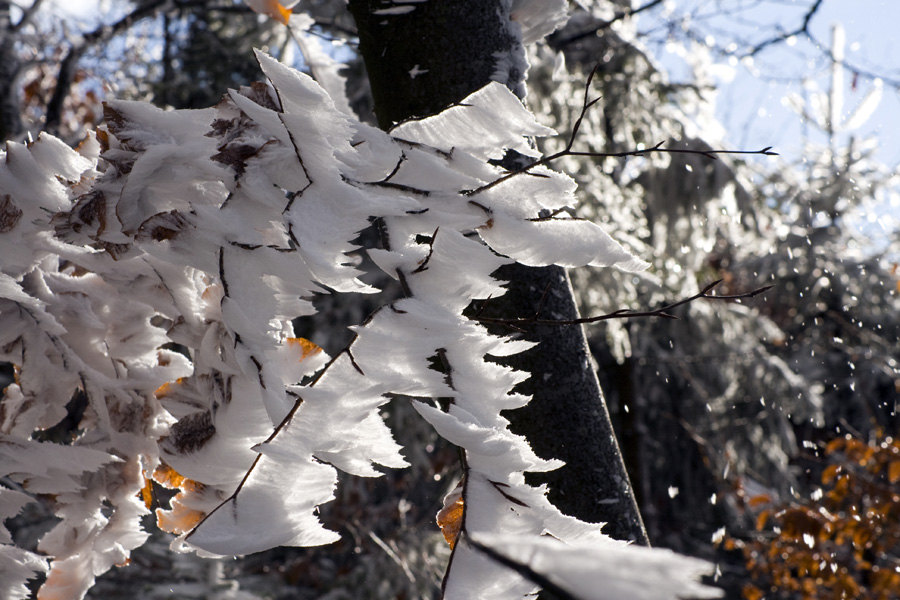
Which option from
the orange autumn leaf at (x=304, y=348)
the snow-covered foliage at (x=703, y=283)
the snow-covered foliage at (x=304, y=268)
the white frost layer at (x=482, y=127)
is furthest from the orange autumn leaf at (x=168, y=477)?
the snow-covered foliage at (x=703, y=283)

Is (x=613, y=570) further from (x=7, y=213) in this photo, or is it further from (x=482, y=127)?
(x=7, y=213)

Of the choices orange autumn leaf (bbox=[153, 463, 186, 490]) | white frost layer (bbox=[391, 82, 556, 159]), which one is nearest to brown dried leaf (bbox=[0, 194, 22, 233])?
orange autumn leaf (bbox=[153, 463, 186, 490])

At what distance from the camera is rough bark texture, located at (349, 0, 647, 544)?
114 centimetres

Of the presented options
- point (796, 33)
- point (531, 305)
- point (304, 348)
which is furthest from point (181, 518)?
point (796, 33)

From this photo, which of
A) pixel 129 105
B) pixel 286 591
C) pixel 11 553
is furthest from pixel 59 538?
pixel 286 591

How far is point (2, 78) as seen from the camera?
16.2 feet

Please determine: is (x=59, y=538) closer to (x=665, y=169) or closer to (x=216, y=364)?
(x=216, y=364)

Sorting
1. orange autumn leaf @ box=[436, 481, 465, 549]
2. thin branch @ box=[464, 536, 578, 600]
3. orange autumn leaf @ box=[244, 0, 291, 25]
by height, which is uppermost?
orange autumn leaf @ box=[244, 0, 291, 25]

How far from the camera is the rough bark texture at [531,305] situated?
1.14 m

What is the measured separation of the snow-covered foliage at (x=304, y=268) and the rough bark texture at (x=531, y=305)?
0.27 metres

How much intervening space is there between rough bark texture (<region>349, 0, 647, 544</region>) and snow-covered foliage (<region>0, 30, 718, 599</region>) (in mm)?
272

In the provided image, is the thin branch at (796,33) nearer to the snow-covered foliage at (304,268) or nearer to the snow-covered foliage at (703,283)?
the snow-covered foliage at (703,283)

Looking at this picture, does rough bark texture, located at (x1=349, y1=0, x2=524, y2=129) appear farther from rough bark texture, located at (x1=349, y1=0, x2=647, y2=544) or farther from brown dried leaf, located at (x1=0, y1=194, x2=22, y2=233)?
brown dried leaf, located at (x1=0, y1=194, x2=22, y2=233)

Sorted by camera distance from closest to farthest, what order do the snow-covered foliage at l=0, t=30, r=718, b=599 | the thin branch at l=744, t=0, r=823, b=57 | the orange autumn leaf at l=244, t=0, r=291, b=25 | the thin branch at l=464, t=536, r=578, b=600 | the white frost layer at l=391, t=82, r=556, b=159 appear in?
1. the thin branch at l=464, t=536, r=578, b=600
2. the snow-covered foliage at l=0, t=30, r=718, b=599
3. the white frost layer at l=391, t=82, r=556, b=159
4. the orange autumn leaf at l=244, t=0, r=291, b=25
5. the thin branch at l=744, t=0, r=823, b=57
